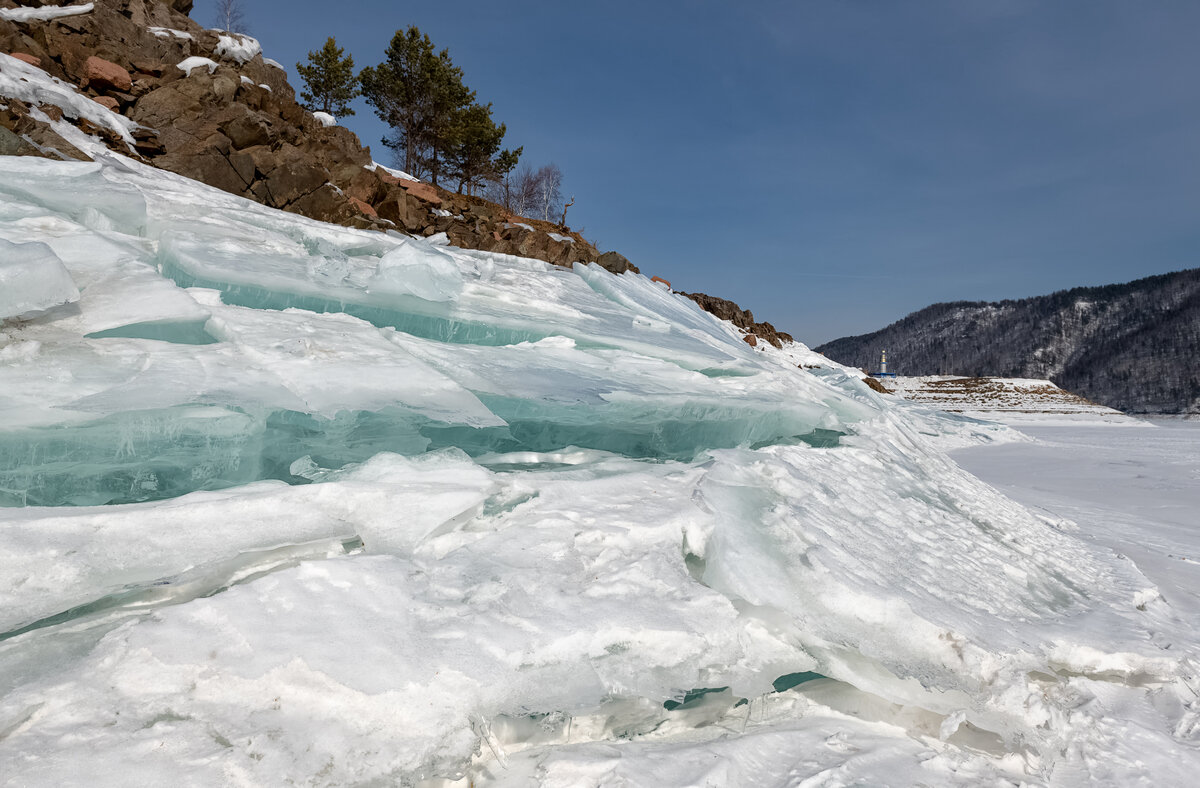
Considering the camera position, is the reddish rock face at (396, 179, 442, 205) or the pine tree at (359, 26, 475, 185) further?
the pine tree at (359, 26, 475, 185)

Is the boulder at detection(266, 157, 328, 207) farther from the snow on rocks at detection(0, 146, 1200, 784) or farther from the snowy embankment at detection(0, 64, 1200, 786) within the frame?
the snow on rocks at detection(0, 146, 1200, 784)

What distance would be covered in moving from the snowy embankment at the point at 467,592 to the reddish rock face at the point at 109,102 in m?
10.7

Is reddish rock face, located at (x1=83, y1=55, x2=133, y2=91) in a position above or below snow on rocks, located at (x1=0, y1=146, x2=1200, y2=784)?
above

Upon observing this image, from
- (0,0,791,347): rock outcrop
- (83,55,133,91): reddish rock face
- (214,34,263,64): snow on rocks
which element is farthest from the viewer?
(214,34,263,64): snow on rocks

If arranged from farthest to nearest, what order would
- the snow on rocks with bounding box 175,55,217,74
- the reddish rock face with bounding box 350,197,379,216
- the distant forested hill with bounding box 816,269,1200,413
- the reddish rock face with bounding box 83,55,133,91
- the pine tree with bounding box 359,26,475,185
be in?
the distant forested hill with bounding box 816,269,1200,413 → the pine tree with bounding box 359,26,475,185 → the snow on rocks with bounding box 175,55,217,74 → the reddish rock face with bounding box 350,197,379,216 → the reddish rock face with bounding box 83,55,133,91

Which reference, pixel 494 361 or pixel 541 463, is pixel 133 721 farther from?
pixel 494 361

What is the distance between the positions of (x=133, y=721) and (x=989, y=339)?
95.2 m

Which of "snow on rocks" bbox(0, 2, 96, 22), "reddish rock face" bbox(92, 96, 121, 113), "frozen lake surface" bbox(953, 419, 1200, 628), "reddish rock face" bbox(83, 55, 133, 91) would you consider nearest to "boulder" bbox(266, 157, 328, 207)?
"reddish rock face" bbox(92, 96, 121, 113)

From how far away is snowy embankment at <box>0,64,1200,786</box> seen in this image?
1222mm

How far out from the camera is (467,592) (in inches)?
64.0

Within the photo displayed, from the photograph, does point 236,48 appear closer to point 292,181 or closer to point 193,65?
point 193,65

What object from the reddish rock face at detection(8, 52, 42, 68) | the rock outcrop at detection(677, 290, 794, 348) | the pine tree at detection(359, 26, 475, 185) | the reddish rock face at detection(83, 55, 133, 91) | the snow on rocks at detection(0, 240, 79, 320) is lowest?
the snow on rocks at detection(0, 240, 79, 320)

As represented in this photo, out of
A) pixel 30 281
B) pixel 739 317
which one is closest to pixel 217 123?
pixel 30 281

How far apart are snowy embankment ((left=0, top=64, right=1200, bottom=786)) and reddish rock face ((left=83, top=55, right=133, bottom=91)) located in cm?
1155
